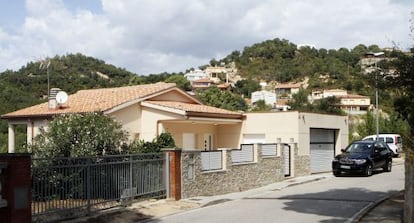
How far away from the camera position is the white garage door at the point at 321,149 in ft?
103

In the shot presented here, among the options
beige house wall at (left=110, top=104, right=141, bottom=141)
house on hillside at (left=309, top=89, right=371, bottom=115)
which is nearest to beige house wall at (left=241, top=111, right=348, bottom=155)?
beige house wall at (left=110, top=104, right=141, bottom=141)

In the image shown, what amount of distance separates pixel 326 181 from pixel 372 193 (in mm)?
5649

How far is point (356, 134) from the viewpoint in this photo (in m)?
54.0

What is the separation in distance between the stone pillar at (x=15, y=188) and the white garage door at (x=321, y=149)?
70.4 ft

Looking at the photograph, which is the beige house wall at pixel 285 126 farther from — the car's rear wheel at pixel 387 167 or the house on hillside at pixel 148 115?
the car's rear wheel at pixel 387 167

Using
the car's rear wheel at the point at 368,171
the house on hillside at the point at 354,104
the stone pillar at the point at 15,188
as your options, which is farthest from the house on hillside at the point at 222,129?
the house on hillside at the point at 354,104

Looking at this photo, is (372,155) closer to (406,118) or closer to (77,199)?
(406,118)

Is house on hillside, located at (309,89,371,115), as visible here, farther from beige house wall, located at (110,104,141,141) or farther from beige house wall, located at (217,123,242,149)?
beige house wall, located at (110,104,141,141)

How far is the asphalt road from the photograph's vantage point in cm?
1440

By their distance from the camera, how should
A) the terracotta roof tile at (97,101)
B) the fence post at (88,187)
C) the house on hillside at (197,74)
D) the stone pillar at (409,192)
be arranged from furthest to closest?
the house on hillside at (197,74), the terracotta roof tile at (97,101), the fence post at (88,187), the stone pillar at (409,192)

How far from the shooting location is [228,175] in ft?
72.7

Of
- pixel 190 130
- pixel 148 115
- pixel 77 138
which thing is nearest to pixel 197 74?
pixel 190 130

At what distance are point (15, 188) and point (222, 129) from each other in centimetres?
2037

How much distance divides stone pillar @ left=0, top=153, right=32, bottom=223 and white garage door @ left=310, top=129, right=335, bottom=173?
2145 centimetres
